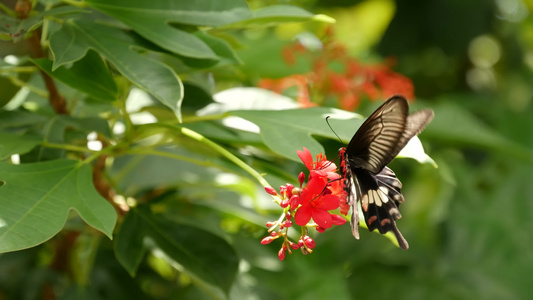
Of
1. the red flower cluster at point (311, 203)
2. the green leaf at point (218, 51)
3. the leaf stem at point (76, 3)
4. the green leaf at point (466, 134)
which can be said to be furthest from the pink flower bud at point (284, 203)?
the green leaf at point (466, 134)

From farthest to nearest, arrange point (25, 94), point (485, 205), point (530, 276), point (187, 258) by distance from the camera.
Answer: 1. point (485, 205)
2. point (530, 276)
3. point (25, 94)
4. point (187, 258)

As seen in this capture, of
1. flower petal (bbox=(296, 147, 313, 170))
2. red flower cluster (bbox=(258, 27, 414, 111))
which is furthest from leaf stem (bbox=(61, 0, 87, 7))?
red flower cluster (bbox=(258, 27, 414, 111))

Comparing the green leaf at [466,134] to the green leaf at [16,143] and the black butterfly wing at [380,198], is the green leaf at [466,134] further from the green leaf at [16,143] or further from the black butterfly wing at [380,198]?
the green leaf at [16,143]

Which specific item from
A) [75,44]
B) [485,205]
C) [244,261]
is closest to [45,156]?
[75,44]

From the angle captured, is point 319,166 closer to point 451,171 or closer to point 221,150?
point 221,150

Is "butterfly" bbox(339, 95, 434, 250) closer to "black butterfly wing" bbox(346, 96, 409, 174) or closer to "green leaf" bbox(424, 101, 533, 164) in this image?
"black butterfly wing" bbox(346, 96, 409, 174)

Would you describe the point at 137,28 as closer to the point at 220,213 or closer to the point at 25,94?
the point at 25,94

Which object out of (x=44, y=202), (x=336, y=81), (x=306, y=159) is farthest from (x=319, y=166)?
(x=336, y=81)
